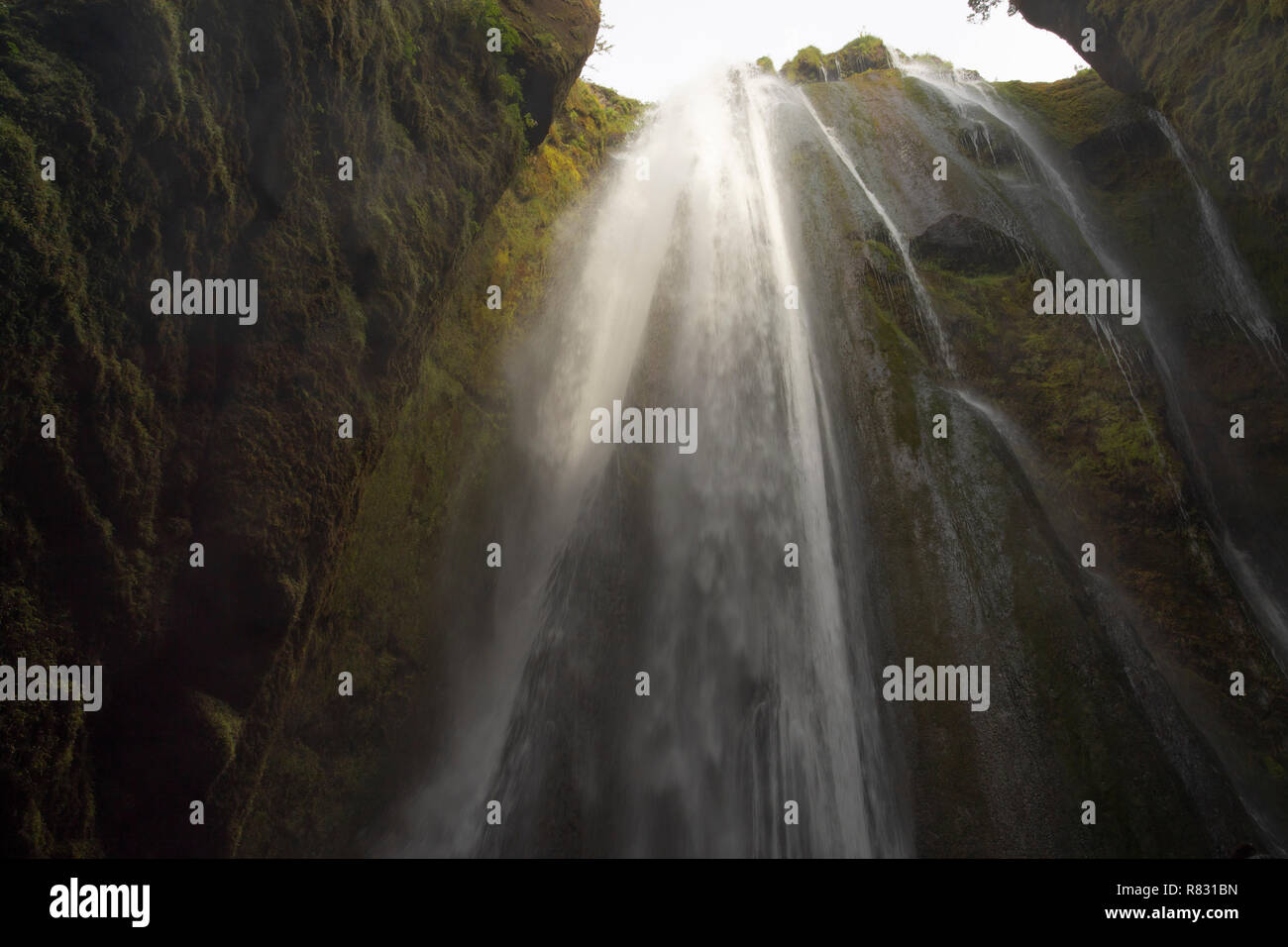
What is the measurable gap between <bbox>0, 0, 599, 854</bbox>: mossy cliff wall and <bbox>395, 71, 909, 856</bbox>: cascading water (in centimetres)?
283

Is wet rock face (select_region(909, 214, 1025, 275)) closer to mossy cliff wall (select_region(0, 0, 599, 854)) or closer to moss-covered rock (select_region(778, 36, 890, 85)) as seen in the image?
mossy cliff wall (select_region(0, 0, 599, 854))

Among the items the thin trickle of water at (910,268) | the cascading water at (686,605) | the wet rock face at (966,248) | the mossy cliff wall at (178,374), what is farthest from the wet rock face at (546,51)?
the wet rock face at (966,248)

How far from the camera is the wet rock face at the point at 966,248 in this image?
1066 cm

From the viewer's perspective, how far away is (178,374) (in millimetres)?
4480

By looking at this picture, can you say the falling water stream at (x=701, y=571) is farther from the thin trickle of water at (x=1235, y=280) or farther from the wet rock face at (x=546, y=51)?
the wet rock face at (x=546, y=51)

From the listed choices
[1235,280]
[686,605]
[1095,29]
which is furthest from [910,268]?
[686,605]

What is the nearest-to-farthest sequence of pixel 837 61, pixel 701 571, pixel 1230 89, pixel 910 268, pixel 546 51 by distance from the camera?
pixel 701 571 → pixel 546 51 → pixel 1230 89 → pixel 910 268 → pixel 837 61

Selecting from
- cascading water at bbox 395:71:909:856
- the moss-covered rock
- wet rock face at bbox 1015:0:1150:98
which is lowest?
cascading water at bbox 395:71:909:856

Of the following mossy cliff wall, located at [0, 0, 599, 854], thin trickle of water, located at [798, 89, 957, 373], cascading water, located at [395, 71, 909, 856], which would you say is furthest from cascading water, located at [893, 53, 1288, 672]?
mossy cliff wall, located at [0, 0, 599, 854]

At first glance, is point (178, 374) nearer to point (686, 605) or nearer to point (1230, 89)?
point (686, 605)

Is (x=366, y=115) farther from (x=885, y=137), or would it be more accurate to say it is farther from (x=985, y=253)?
(x=885, y=137)

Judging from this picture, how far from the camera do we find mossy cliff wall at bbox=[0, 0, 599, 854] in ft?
11.6

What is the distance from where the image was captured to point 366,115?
20.8ft

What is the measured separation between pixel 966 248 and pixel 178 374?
36.0ft
